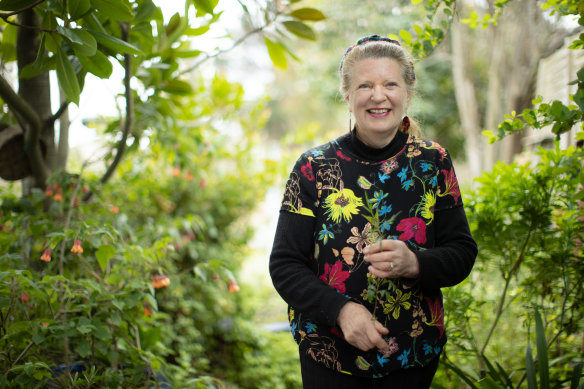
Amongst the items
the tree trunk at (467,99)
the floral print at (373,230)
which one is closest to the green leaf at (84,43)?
the floral print at (373,230)

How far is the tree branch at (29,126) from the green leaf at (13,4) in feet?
1.40

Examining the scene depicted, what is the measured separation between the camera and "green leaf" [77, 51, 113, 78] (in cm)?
125

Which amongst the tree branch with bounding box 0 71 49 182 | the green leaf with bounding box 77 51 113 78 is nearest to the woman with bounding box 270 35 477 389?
the green leaf with bounding box 77 51 113 78

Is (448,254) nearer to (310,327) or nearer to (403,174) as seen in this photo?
(403,174)

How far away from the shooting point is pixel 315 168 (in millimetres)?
1217

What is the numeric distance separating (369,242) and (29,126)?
54.8 inches

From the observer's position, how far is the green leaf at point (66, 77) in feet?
3.99

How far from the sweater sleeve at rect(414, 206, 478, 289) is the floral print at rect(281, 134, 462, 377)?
3cm

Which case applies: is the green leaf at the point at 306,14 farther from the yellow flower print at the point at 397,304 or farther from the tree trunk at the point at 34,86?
the yellow flower print at the point at 397,304

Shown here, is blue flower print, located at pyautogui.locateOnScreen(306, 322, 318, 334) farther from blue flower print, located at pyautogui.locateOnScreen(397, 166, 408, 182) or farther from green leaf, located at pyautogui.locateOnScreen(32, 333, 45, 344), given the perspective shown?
green leaf, located at pyautogui.locateOnScreen(32, 333, 45, 344)

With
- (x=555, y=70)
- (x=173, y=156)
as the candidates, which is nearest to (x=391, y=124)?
(x=173, y=156)

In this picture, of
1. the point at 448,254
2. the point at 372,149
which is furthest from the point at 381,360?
the point at 372,149

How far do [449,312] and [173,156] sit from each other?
5.43 feet

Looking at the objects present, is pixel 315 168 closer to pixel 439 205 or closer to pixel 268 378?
pixel 439 205
